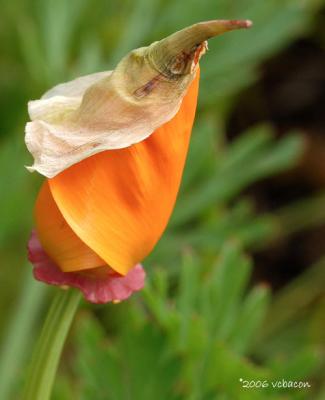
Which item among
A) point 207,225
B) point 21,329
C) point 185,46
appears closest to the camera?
point 185,46

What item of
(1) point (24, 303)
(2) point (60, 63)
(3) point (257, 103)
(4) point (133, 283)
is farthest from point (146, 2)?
(4) point (133, 283)

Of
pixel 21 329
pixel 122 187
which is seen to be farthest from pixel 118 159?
pixel 21 329

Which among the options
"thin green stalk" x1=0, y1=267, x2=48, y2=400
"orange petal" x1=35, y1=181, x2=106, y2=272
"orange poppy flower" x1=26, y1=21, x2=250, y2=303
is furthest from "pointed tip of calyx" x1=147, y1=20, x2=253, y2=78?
"thin green stalk" x1=0, y1=267, x2=48, y2=400

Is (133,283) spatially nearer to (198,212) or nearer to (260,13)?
(198,212)

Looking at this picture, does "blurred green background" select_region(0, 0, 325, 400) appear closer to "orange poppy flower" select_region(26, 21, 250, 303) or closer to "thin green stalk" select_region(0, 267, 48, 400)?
"thin green stalk" select_region(0, 267, 48, 400)

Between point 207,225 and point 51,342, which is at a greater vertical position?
point 51,342

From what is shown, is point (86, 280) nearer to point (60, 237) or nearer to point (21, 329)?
point (60, 237)
